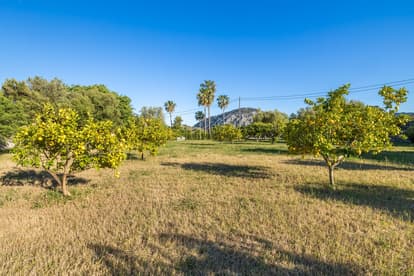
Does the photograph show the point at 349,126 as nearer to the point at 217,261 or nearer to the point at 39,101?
the point at 217,261

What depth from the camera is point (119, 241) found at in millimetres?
4094

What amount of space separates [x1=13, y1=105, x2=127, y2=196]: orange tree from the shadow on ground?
14.5 feet

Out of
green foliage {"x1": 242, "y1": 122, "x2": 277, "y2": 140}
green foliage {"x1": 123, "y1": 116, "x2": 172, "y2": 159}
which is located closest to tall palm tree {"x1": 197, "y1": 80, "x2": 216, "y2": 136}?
green foliage {"x1": 242, "y1": 122, "x2": 277, "y2": 140}

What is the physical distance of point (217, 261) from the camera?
135 inches

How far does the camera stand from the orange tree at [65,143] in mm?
6527

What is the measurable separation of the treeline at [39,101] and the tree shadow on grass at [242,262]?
88.5 ft

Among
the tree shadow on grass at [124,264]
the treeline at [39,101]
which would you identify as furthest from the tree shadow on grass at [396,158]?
the treeline at [39,101]

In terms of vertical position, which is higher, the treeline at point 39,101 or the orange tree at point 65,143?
the treeline at point 39,101

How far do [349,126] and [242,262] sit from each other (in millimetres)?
7761

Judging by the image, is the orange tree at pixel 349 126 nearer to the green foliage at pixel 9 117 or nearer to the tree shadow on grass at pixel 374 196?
the tree shadow on grass at pixel 374 196

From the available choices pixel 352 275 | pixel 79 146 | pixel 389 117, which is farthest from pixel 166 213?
pixel 389 117

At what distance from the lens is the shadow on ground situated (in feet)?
10.4

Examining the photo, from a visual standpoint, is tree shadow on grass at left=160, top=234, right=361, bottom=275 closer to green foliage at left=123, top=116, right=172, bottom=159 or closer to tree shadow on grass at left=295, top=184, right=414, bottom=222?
tree shadow on grass at left=295, top=184, right=414, bottom=222

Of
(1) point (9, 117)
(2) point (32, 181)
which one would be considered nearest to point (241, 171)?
(2) point (32, 181)
